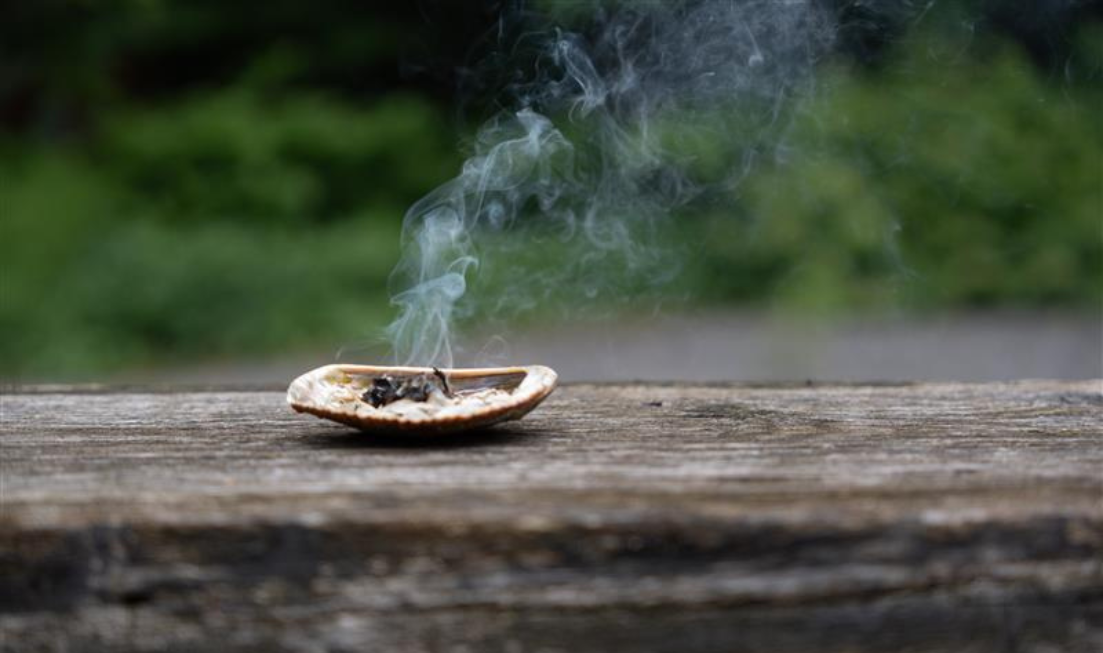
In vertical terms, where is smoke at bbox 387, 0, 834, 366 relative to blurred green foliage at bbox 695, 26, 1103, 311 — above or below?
below

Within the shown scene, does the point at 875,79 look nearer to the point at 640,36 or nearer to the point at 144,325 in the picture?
the point at 144,325

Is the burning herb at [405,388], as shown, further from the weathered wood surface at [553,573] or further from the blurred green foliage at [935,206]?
the blurred green foliage at [935,206]

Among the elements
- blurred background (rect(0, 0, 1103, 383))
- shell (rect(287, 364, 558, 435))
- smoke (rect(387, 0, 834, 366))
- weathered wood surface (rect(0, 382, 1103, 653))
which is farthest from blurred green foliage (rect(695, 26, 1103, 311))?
weathered wood surface (rect(0, 382, 1103, 653))

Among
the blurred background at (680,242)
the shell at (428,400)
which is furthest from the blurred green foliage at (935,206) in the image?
the shell at (428,400)

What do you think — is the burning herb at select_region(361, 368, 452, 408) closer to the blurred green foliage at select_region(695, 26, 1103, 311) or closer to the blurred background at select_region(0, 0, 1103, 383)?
the blurred background at select_region(0, 0, 1103, 383)

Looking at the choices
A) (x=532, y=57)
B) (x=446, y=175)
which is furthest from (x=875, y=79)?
(x=532, y=57)

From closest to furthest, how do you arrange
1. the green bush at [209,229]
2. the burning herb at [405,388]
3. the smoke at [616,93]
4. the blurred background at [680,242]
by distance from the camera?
the burning herb at [405,388] < the smoke at [616,93] < the blurred background at [680,242] < the green bush at [209,229]
